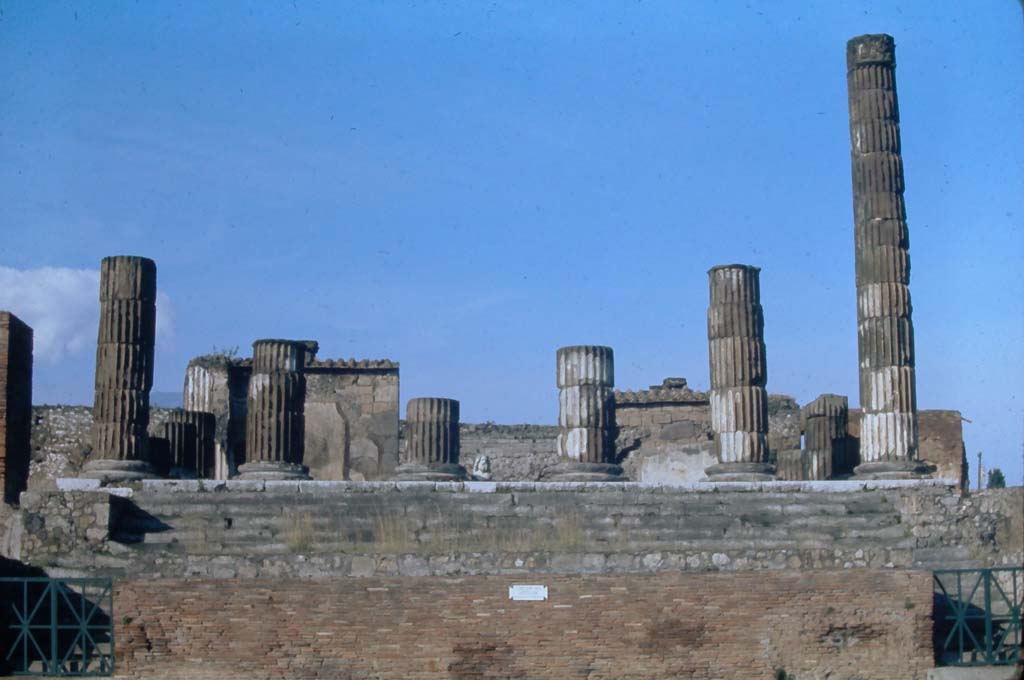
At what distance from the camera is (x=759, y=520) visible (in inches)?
649

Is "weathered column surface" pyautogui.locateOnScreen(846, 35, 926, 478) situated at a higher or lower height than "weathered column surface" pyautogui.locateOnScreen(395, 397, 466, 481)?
higher

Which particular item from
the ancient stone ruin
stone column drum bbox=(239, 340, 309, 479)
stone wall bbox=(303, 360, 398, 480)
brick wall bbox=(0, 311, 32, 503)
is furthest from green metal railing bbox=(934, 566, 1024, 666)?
stone wall bbox=(303, 360, 398, 480)

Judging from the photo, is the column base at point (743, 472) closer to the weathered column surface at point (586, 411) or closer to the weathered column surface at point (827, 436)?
the weathered column surface at point (586, 411)

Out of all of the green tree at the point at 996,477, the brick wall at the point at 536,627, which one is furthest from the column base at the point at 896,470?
the green tree at the point at 996,477

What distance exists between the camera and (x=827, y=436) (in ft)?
72.8

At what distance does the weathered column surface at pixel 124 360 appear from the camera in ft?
58.9

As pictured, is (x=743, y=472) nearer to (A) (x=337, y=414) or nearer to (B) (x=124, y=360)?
(B) (x=124, y=360)

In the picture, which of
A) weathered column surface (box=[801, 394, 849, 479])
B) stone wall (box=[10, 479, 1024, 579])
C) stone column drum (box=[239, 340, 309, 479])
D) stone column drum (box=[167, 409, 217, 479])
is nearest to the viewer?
stone wall (box=[10, 479, 1024, 579])

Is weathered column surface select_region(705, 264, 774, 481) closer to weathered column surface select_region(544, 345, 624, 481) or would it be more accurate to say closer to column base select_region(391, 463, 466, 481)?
weathered column surface select_region(544, 345, 624, 481)

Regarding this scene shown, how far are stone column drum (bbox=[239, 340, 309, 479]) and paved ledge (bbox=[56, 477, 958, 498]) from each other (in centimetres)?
144

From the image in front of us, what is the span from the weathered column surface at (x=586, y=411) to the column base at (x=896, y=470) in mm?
3112

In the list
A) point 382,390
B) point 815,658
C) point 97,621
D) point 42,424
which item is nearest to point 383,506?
point 97,621

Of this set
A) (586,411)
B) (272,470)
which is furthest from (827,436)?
(272,470)

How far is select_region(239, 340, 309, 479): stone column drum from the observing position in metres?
18.5
